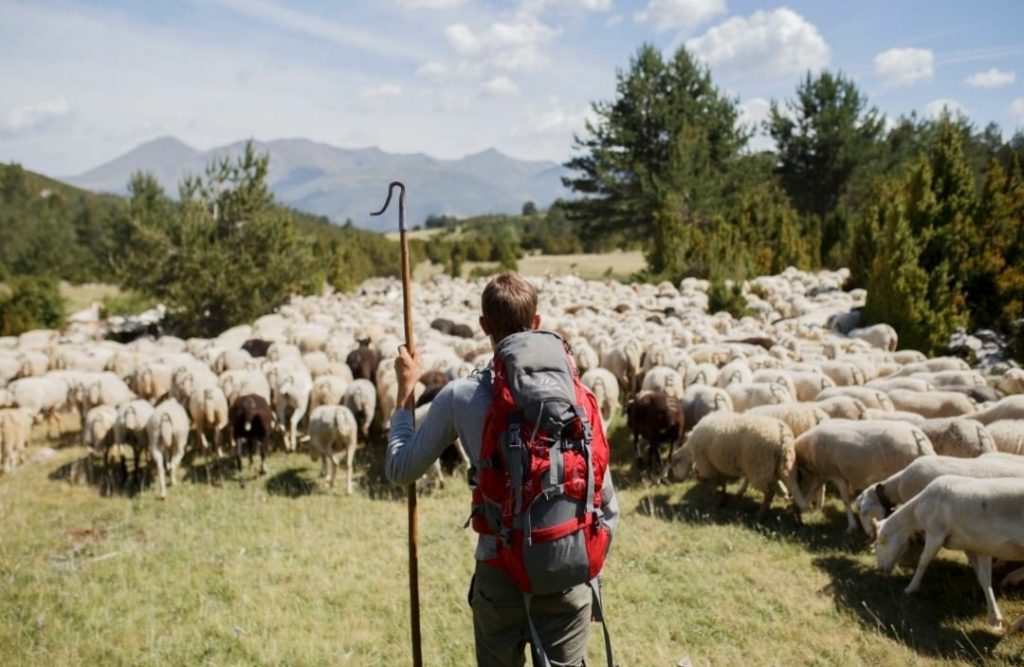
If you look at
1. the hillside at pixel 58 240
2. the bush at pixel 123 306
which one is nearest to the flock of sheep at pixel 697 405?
the bush at pixel 123 306

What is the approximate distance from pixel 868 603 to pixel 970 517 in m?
1.22

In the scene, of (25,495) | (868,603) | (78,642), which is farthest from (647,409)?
(25,495)

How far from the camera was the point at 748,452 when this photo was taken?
8266 mm

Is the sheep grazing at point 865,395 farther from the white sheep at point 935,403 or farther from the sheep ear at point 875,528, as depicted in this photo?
the sheep ear at point 875,528

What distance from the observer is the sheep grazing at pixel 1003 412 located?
843 cm

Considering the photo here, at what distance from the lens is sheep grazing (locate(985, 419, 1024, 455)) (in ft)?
25.3

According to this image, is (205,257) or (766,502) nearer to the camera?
(766,502)

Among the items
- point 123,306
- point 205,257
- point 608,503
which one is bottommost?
point 608,503

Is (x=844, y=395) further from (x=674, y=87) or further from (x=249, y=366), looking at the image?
(x=674, y=87)

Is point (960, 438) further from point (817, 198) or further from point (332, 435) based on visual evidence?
point (817, 198)

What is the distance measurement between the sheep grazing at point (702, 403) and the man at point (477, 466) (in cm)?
781

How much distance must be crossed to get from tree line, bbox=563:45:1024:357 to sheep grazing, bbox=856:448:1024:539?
10.7 m

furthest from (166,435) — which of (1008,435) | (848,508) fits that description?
(1008,435)

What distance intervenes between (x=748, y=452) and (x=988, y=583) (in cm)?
298
